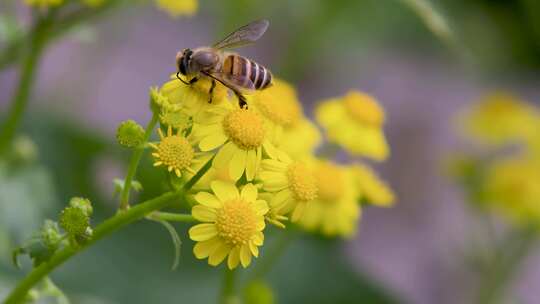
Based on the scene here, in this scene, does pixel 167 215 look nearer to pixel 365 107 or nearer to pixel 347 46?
pixel 365 107

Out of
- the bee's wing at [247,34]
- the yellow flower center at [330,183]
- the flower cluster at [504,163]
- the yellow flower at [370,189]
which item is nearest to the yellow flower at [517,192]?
the flower cluster at [504,163]

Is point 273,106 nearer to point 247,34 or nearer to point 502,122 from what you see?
point 247,34

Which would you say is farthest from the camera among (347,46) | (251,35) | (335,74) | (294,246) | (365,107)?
(335,74)

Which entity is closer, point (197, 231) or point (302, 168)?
point (197, 231)

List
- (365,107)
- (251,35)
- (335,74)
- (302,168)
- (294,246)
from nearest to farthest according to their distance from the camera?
(302,168), (251,35), (365,107), (294,246), (335,74)

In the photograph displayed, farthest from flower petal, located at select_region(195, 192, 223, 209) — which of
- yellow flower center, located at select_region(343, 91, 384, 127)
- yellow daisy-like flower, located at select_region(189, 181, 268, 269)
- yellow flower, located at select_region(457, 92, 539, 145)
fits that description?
yellow flower, located at select_region(457, 92, 539, 145)

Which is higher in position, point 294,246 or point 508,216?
point 508,216

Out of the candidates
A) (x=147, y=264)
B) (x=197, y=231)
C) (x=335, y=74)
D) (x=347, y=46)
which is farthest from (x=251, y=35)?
(x=335, y=74)

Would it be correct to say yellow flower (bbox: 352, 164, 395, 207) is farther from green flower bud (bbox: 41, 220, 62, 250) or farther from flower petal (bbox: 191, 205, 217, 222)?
green flower bud (bbox: 41, 220, 62, 250)

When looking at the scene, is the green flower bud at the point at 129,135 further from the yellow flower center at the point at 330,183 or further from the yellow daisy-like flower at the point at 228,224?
the yellow flower center at the point at 330,183
